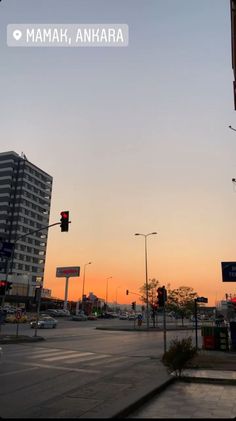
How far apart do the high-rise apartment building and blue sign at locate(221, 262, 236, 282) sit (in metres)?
114

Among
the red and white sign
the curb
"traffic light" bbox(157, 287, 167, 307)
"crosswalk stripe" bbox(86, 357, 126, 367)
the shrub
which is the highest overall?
the red and white sign

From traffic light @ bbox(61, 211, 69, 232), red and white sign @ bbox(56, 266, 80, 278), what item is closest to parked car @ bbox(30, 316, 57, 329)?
traffic light @ bbox(61, 211, 69, 232)

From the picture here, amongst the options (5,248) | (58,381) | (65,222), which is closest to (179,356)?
(58,381)

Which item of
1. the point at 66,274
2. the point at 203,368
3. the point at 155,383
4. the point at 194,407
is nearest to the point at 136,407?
the point at 194,407

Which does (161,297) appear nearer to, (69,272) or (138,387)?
(138,387)

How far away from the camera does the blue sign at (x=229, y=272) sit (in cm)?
2009

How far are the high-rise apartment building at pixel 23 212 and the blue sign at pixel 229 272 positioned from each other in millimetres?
113628

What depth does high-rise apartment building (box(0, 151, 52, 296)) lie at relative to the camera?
448 feet

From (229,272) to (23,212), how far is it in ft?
409

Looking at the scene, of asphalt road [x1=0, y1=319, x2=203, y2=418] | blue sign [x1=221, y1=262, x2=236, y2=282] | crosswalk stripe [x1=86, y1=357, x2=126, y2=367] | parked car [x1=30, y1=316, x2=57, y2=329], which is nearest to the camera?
asphalt road [x1=0, y1=319, x2=203, y2=418]

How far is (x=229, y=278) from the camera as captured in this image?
20.1 m

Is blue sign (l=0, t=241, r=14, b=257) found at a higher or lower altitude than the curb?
higher

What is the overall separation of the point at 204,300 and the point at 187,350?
12.5 meters

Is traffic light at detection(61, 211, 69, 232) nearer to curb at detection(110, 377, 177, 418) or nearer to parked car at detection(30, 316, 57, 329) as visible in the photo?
curb at detection(110, 377, 177, 418)
